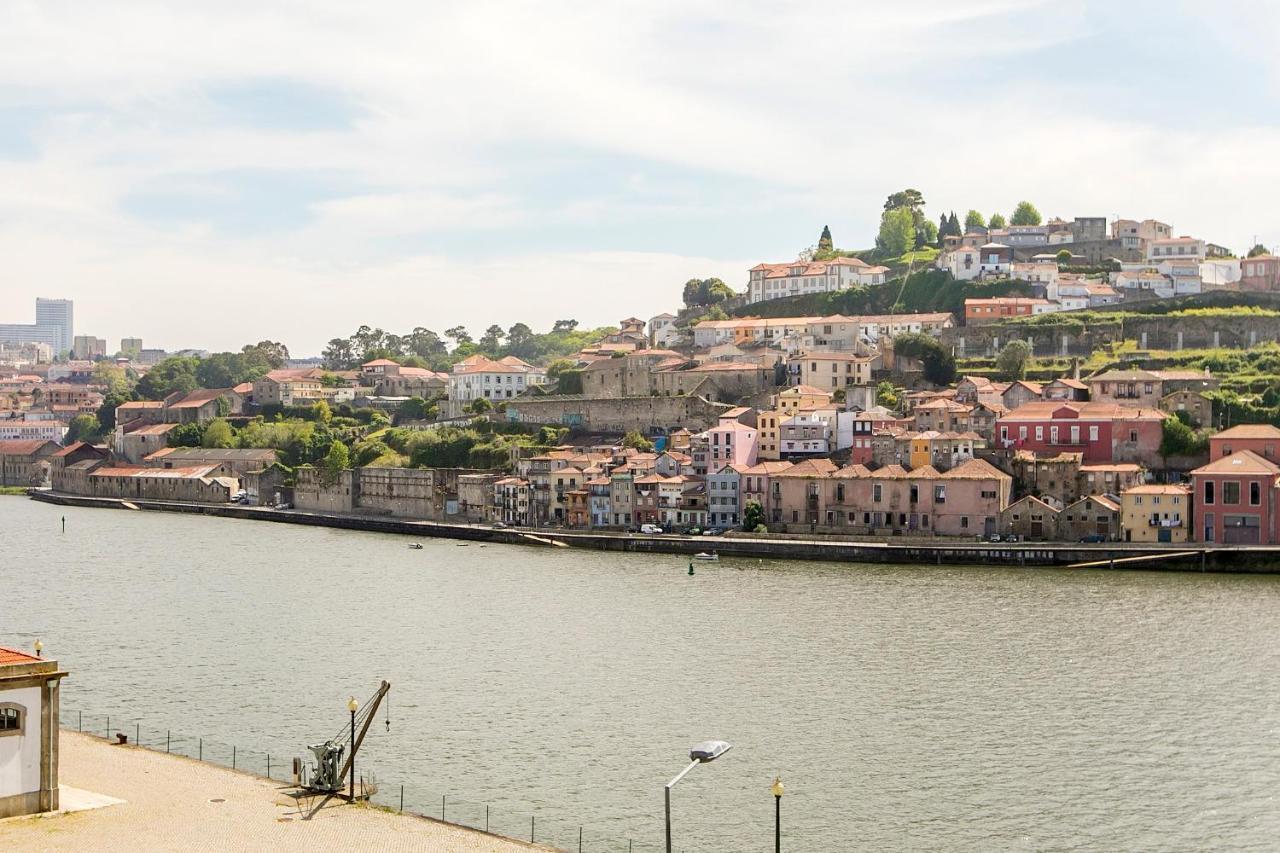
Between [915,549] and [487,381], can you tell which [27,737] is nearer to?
[915,549]

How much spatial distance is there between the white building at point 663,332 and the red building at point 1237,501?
3529 centimetres

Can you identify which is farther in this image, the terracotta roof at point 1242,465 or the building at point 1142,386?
the building at point 1142,386

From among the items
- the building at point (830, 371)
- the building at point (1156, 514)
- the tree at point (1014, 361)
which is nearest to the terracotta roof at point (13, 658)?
the building at point (1156, 514)

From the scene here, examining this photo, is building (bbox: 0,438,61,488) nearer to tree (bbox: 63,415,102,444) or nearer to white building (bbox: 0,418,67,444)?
tree (bbox: 63,415,102,444)

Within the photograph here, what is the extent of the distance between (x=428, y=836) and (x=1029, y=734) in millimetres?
9742

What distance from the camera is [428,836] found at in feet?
49.1

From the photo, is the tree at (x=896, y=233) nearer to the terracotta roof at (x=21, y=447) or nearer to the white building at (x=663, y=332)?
the white building at (x=663, y=332)

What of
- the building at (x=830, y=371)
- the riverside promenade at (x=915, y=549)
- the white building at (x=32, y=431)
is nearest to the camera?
the riverside promenade at (x=915, y=549)

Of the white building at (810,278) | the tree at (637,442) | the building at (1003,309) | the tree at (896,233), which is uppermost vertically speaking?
the tree at (896,233)

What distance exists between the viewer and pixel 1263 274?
59.9 meters

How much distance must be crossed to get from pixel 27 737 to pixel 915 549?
28138 mm

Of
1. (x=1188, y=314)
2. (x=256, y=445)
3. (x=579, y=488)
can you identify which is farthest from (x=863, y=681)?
(x=256, y=445)

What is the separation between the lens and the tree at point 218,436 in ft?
243

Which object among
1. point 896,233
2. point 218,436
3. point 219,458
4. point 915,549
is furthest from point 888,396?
point 218,436
